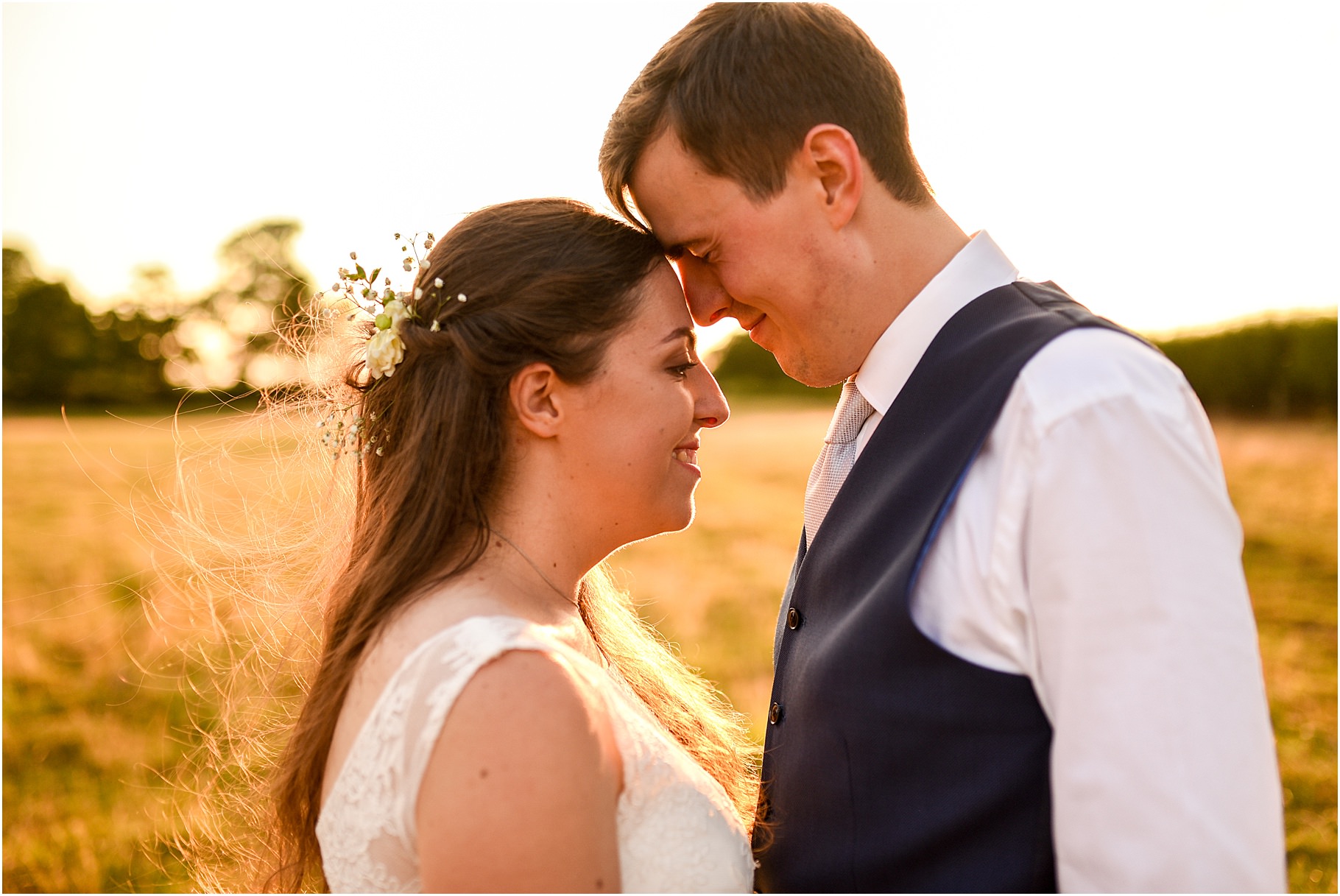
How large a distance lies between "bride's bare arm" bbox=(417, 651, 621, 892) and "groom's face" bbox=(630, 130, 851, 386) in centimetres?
127

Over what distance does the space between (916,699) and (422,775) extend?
1.04 metres

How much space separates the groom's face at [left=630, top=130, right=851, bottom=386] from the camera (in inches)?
100

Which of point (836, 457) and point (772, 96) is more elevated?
point (772, 96)

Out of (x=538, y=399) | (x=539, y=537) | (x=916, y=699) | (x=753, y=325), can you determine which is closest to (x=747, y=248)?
(x=753, y=325)

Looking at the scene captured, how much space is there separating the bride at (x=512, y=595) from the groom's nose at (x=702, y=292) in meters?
0.12

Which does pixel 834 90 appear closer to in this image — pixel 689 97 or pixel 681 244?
pixel 689 97

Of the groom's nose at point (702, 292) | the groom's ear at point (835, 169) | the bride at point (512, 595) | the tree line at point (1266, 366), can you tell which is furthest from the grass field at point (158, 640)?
the groom's ear at point (835, 169)

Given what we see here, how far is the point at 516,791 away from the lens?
1809 mm

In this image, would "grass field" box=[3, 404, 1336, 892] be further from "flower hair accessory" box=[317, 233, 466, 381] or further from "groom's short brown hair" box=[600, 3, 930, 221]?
"groom's short brown hair" box=[600, 3, 930, 221]

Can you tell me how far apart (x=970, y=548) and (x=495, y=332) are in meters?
1.32

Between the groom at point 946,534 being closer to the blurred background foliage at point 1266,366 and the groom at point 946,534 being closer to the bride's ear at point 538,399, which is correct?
the bride's ear at point 538,399

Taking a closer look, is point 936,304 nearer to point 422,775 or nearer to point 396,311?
point 396,311

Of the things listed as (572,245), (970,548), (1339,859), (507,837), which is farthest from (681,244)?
(1339,859)

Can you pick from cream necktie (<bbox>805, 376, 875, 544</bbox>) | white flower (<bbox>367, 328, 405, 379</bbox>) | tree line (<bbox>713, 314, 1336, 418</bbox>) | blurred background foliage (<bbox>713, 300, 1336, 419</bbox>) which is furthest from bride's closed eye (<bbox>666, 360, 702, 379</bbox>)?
blurred background foliage (<bbox>713, 300, 1336, 419</bbox>)
